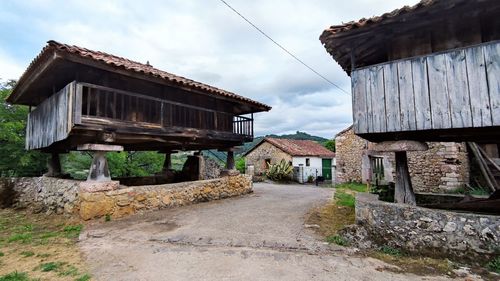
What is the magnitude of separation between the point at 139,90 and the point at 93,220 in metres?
3.41

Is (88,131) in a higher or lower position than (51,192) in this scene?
higher

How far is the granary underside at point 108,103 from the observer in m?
5.36

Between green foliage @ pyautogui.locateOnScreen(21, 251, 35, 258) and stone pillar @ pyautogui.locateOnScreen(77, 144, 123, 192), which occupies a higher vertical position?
stone pillar @ pyautogui.locateOnScreen(77, 144, 123, 192)

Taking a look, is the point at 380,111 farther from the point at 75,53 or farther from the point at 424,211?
the point at 75,53

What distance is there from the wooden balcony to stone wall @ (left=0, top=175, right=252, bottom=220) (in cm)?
125

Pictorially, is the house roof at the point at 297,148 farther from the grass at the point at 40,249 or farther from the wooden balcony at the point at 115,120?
the grass at the point at 40,249

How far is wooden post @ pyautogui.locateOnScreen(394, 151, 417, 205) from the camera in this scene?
431cm

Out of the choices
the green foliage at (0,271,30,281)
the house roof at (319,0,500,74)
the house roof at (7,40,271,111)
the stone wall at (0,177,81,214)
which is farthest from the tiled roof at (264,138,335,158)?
the green foliage at (0,271,30,281)

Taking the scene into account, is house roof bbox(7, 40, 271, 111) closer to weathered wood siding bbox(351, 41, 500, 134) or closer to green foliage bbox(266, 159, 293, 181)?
weathered wood siding bbox(351, 41, 500, 134)

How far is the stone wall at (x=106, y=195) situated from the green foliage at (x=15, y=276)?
8.60 ft

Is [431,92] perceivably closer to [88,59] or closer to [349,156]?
[88,59]

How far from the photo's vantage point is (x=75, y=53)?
4805 millimetres

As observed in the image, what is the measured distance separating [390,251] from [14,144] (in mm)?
13078

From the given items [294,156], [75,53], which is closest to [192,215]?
[75,53]
